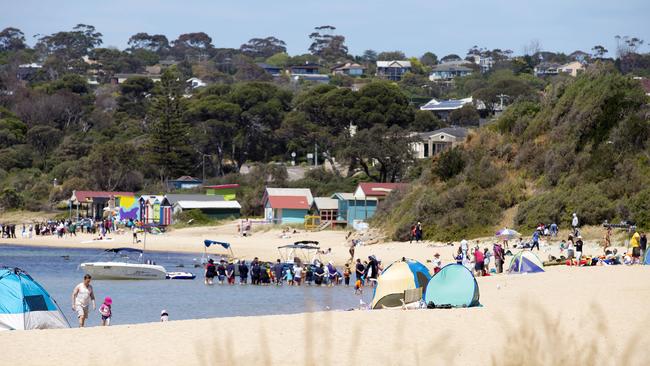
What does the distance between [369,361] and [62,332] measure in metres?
5.28

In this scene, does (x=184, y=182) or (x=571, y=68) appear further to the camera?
(x=571, y=68)

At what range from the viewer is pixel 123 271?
3219 cm

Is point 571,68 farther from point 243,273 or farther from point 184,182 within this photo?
point 243,273

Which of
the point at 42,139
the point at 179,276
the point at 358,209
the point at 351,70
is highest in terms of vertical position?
the point at 351,70

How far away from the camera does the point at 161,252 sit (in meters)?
46.2

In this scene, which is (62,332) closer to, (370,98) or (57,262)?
(57,262)

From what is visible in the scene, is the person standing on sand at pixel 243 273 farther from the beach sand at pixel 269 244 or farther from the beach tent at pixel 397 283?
the beach tent at pixel 397 283

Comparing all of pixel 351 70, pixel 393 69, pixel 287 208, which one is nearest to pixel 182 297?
pixel 287 208

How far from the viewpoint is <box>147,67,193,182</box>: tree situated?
70.9 meters

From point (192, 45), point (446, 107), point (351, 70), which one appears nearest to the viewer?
point (446, 107)

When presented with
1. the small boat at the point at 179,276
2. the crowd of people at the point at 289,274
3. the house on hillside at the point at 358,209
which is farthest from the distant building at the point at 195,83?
the crowd of people at the point at 289,274

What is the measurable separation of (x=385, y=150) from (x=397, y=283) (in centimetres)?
4012

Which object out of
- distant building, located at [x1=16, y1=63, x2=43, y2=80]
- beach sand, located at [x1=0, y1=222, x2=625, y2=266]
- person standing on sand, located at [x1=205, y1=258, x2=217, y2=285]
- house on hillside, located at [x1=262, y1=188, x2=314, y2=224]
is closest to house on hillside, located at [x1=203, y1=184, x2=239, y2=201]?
beach sand, located at [x1=0, y1=222, x2=625, y2=266]

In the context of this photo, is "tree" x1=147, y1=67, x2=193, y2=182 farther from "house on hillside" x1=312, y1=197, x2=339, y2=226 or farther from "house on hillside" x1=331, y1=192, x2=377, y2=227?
"house on hillside" x1=331, y1=192, x2=377, y2=227
